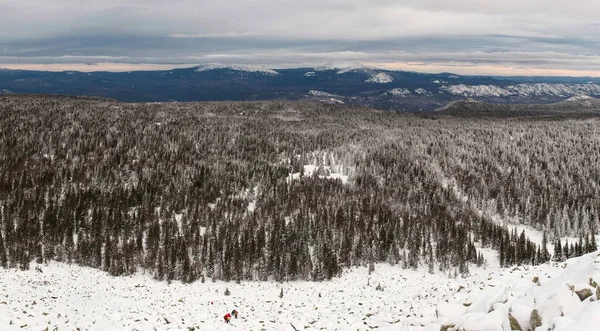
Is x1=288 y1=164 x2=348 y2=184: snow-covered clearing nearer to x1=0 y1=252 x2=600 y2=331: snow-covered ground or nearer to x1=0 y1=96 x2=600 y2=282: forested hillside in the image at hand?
x1=0 y1=96 x2=600 y2=282: forested hillside

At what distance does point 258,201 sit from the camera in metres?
113

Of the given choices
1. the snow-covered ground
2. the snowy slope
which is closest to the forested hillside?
the snow-covered ground

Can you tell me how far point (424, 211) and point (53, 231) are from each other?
103083mm

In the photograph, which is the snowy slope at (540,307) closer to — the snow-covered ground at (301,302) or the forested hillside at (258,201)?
the snow-covered ground at (301,302)

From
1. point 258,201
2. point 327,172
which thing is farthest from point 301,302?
point 327,172

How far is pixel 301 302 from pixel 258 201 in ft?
231

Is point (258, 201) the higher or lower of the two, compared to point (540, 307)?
lower

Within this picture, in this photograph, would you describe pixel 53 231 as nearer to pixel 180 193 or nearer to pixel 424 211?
pixel 180 193

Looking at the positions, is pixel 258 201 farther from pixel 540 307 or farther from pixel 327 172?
pixel 540 307

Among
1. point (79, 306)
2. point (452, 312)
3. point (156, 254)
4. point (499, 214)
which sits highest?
point (452, 312)

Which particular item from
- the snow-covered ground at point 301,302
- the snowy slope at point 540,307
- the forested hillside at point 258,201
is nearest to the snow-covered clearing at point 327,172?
the forested hillside at point 258,201

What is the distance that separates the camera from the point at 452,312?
22.1m

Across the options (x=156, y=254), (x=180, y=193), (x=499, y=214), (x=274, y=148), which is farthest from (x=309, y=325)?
→ (x=274, y=148)

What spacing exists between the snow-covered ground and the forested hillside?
10046 millimetres
